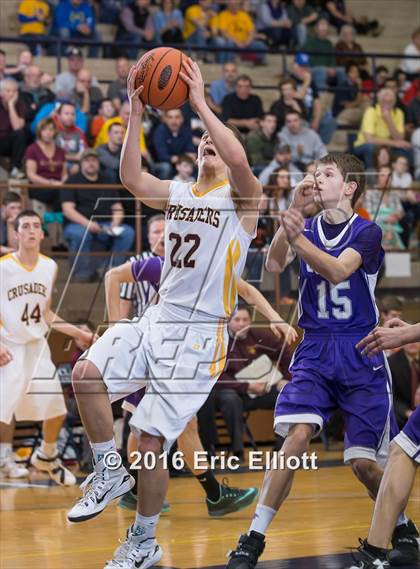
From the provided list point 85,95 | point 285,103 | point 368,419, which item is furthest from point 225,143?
point 285,103

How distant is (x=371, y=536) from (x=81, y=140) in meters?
8.56

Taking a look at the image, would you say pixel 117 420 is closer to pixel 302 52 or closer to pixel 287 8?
pixel 302 52

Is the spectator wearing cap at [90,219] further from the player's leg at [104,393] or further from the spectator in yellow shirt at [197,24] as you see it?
the player's leg at [104,393]

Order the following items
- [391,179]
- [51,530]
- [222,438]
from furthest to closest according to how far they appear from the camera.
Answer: [391,179] < [222,438] < [51,530]

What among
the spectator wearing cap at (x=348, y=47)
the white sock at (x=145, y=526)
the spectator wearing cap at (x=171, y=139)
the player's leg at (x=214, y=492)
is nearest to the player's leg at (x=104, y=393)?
the white sock at (x=145, y=526)

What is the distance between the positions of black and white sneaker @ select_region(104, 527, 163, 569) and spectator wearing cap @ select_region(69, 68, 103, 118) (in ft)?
29.3

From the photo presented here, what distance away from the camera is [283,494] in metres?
5.63

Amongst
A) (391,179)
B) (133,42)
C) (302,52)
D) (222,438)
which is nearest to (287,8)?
(302,52)

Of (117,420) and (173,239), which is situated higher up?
(173,239)

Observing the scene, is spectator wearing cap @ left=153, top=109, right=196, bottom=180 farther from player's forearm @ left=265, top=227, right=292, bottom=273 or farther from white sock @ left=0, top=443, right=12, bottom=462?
player's forearm @ left=265, top=227, right=292, bottom=273

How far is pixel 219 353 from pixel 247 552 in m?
1.06

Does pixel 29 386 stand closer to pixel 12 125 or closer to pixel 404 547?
pixel 12 125

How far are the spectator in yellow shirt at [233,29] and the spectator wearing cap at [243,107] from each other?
7.41ft

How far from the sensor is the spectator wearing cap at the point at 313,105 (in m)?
15.8
